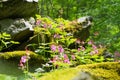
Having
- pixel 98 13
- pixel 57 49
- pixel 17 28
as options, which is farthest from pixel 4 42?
pixel 98 13

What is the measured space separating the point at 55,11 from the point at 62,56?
40.7 feet

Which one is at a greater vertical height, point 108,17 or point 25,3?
point 25,3

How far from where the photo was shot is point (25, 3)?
8.88 meters

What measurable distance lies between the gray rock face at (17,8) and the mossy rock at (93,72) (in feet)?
18.8

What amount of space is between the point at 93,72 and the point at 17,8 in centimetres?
631

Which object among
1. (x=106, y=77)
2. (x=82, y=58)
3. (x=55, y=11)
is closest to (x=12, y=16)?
(x=82, y=58)

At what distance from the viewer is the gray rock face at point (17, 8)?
862 centimetres

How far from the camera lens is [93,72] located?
2.96 m

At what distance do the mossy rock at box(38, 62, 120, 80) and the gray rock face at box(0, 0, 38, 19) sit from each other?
18.8ft

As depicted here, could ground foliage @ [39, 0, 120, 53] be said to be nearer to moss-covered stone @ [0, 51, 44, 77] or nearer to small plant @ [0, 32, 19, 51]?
small plant @ [0, 32, 19, 51]

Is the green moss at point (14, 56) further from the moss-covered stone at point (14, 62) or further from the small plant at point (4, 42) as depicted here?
the small plant at point (4, 42)

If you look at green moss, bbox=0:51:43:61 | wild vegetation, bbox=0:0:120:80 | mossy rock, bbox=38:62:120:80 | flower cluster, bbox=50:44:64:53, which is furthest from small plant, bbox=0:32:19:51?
mossy rock, bbox=38:62:120:80

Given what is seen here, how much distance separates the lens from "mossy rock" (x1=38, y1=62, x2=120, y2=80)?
8.85 ft

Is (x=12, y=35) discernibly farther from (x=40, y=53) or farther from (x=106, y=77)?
(x=106, y=77)
